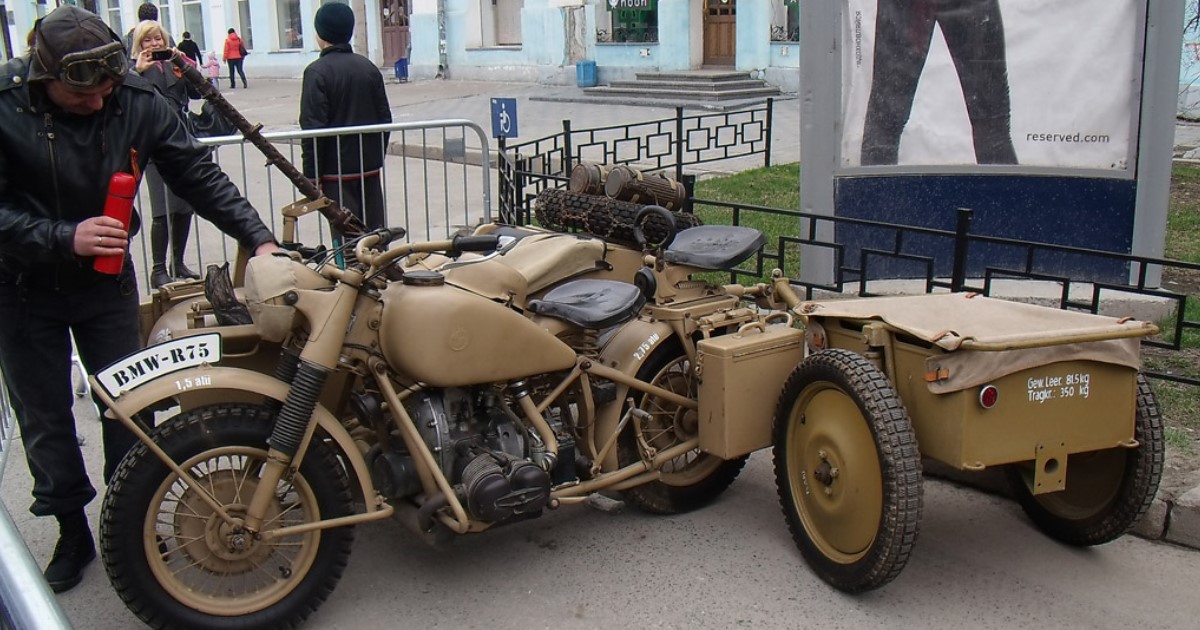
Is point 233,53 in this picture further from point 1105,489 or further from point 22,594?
point 22,594

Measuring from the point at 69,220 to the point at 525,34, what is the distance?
76.4 feet

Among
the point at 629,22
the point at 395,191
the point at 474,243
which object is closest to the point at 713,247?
the point at 474,243

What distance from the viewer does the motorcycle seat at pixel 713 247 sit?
14.4 feet

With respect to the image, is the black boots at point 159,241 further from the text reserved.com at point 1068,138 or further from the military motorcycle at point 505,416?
the text reserved.com at point 1068,138

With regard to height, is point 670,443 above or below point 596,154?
below

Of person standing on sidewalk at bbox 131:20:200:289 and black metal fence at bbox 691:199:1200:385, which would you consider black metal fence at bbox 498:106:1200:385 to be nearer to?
black metal fence at bbox 691:199:1200:385

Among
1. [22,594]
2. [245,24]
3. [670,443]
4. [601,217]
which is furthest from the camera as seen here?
[245,24]

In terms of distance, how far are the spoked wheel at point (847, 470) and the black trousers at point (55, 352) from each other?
2.38m

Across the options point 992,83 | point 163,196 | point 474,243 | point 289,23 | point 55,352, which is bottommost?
point 55,352

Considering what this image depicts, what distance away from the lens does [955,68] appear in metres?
6.77

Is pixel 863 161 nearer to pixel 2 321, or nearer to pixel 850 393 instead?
pixel 850 393

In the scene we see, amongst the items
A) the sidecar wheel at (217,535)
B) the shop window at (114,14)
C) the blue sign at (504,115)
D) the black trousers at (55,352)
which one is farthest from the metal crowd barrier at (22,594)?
the shop window at (114,14)

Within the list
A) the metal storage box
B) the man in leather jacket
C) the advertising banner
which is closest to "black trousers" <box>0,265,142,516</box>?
the man in leather jacket

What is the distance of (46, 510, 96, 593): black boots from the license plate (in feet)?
2.77
